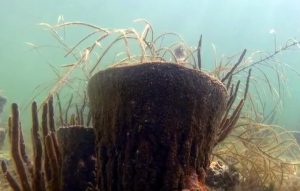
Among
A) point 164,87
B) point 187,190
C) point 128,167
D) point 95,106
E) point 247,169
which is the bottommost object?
point 247,169

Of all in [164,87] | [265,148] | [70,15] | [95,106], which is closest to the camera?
[164,87]

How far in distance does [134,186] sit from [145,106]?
1.81ft

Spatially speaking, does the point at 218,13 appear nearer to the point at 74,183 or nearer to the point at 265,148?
the point at 265,148

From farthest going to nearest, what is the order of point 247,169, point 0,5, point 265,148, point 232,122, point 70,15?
point 70,15, point 0,5, point 265,148, point 247,169, point 232,122

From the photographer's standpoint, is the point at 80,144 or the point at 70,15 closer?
the point at 80,144

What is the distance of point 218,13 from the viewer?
156 feet

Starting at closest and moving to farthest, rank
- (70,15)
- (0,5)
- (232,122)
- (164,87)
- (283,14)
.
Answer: (164,87)
(232,122)
(0,5)
(70,15)
(283,14)

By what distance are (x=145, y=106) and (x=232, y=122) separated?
1696 mm

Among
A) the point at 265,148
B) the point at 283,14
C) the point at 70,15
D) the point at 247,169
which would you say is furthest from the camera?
the point at 283,14

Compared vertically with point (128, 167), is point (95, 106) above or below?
above

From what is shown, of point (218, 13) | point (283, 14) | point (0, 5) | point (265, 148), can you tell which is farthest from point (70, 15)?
point (265, 148)

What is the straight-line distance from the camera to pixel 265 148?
19.2 ft

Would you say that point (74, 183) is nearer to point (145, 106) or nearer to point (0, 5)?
point (145, 106)

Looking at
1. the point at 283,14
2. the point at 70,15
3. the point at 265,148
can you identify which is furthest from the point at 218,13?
the point at 265,148
